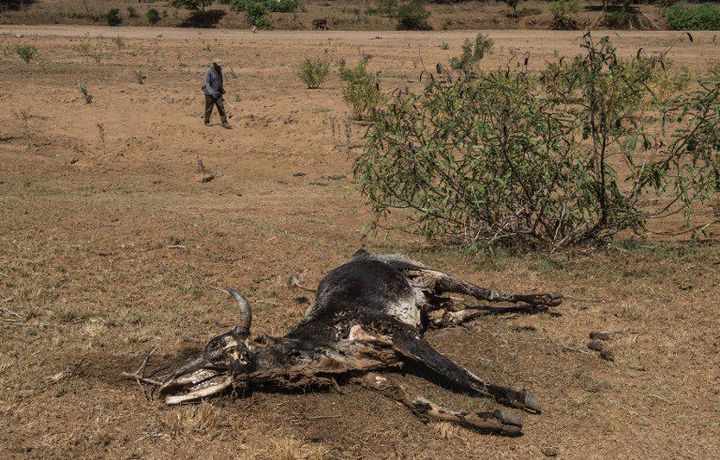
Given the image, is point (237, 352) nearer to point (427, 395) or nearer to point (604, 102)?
point (427, 395)

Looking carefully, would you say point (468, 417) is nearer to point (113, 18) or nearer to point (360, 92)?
point (360, 92)

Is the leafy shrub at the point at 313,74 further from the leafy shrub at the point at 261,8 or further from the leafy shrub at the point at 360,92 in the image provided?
the leafy shrub at the point at 261,8

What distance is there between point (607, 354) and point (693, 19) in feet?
145

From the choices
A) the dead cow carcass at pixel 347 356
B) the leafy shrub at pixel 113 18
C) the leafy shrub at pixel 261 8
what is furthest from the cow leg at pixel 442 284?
the leafy shrub at pixel 113 18

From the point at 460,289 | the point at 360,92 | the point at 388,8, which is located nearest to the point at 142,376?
the point at 460,289

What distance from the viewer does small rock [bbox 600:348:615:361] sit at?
442 centimetres

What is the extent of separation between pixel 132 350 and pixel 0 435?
1.02 meters

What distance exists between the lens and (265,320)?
5.07m

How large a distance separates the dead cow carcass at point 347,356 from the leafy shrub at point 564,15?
4425cm

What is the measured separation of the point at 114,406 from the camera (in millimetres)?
3812

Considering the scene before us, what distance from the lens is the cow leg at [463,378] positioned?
374cm

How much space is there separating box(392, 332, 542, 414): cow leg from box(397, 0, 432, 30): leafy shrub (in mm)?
44045

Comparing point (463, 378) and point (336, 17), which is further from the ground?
point (336, 17)

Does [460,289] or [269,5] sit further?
[269,5]
